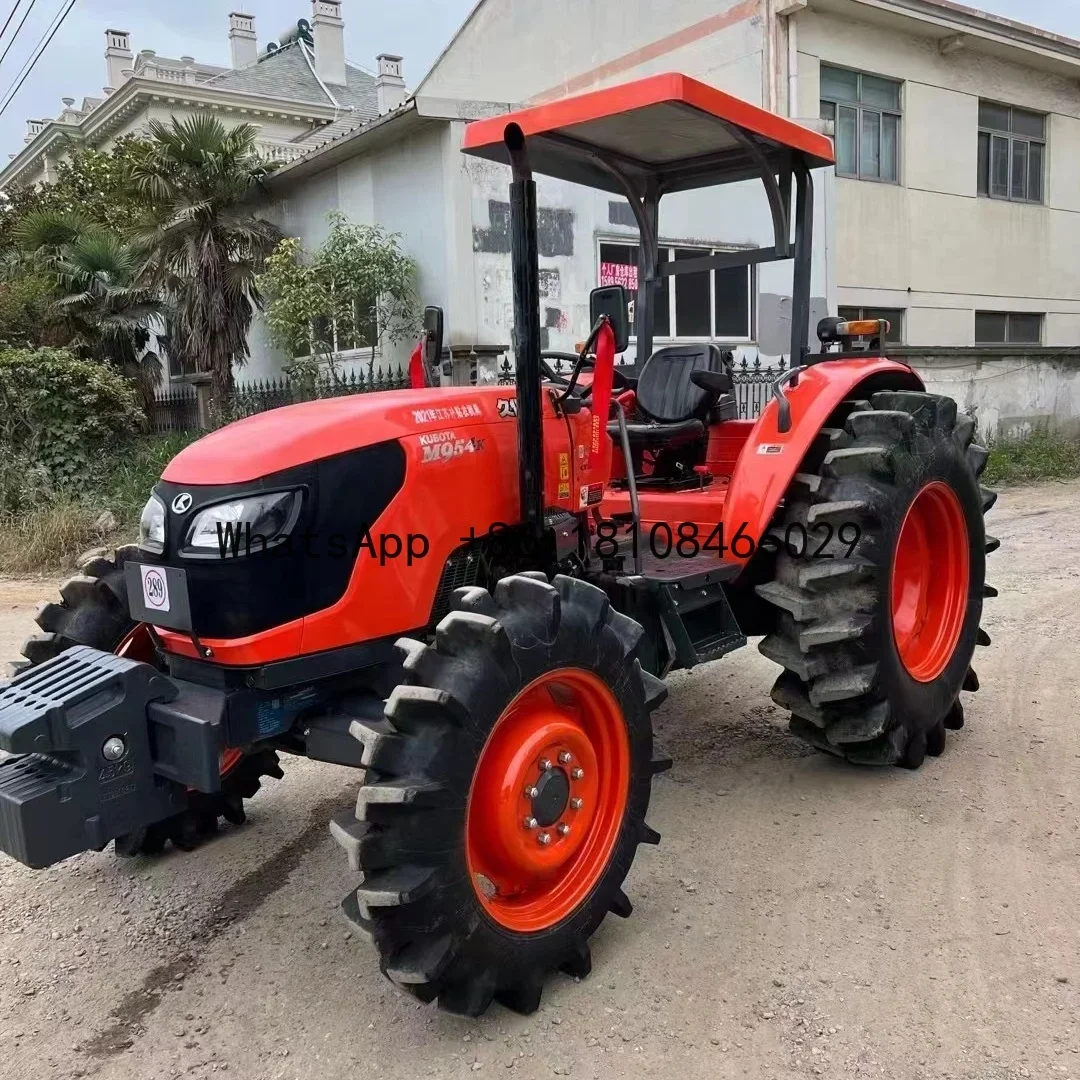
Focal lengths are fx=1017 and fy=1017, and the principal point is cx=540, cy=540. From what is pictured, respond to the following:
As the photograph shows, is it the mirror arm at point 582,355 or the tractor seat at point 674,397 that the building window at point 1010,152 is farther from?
the mirror arm at point 582,355

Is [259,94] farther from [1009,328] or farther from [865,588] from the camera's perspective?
[865,588]

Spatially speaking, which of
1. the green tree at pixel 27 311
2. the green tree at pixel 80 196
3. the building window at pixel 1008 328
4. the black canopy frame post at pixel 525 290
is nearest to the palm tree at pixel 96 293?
the green tree at pixel 27 311

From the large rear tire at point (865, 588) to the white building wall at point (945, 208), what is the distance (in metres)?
11.2

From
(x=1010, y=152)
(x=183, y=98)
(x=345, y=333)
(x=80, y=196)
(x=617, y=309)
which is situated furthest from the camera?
(x=183, y=98)

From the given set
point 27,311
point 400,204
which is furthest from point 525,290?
point 27,311

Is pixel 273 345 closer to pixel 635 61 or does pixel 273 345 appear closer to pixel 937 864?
pixel 635 61

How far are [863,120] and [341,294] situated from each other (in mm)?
8302

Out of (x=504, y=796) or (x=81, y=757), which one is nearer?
(x=81, y=757)

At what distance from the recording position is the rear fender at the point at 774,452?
3.82 meters

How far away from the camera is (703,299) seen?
13508mm

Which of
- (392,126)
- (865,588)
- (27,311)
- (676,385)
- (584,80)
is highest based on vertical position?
(584,80)

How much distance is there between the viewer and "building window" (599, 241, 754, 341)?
41.6 ft

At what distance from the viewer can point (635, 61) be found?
49.4 feet

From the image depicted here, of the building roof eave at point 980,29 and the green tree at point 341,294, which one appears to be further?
the building roof eave at point 980,29
